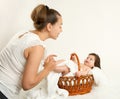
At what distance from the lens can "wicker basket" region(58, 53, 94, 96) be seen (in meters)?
1.58

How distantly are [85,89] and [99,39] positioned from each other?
829 mm

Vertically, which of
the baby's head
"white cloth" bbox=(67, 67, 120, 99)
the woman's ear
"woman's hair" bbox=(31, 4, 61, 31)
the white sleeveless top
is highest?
"woman's hair" bbox=(31, 4, 61, 31)

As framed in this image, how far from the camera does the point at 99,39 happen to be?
2.38 m

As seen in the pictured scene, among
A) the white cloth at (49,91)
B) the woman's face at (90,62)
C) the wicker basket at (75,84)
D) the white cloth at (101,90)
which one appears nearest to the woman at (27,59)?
the white cloth at (49,91)

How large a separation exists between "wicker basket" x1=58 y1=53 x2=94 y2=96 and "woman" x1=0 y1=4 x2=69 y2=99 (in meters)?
0.26

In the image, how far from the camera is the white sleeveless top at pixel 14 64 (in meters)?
1.32

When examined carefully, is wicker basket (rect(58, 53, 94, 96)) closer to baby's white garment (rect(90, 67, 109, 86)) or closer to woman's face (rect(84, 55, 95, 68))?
baby's white garment (rect(90, 67, 109, 86))

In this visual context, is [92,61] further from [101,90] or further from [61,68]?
[61,68]

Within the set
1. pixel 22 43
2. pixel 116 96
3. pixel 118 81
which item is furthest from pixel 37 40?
pixel 118 81

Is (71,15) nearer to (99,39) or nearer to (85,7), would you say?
(85,7)

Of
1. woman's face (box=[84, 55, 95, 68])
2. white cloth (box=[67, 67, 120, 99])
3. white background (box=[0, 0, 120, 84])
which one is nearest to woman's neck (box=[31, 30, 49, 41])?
white cloth (box=[67, 67, 120, 99])

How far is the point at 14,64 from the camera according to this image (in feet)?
4.39

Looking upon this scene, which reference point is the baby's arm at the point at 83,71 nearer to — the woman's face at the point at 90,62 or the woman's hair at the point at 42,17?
the woman's face at the point at 90,62

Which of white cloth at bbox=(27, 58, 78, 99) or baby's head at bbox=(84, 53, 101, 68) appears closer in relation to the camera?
white cloth at bbox=(27, 58, 78, 99)
